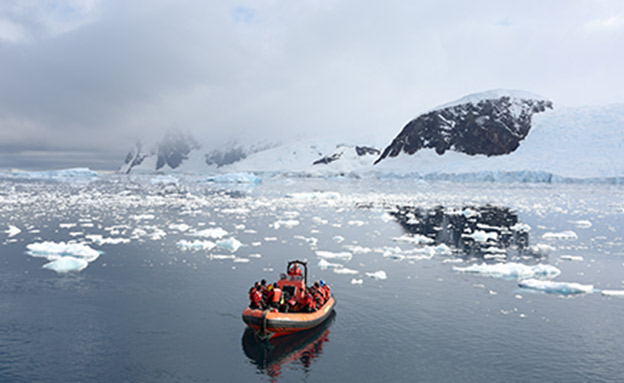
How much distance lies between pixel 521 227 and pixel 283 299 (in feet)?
81.7

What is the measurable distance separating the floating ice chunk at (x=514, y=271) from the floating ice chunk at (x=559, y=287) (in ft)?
5.29

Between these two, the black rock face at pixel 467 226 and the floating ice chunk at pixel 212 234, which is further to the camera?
the floating ice chunk at pixel 212 234

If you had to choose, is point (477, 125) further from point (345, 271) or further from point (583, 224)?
point (345, 271)

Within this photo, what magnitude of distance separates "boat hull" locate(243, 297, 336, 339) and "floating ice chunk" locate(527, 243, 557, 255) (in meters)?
15.5

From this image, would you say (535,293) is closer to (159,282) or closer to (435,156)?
(159,282)

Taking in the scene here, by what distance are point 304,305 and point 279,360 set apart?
2.50 meters

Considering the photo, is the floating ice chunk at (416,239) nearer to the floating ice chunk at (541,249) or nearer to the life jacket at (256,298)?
the floating ice chunk at (541,249)

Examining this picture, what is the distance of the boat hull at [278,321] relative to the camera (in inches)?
515

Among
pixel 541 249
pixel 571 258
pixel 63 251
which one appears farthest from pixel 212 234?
pixel 571 258

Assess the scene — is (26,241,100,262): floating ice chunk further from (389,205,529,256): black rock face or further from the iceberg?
(389,205,529,256): black rock face

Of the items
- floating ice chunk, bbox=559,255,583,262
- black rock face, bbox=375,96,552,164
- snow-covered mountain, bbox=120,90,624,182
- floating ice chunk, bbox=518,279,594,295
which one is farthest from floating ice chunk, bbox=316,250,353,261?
black rock face, bbox=375,96,552,164

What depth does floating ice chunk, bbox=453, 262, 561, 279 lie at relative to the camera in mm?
19656

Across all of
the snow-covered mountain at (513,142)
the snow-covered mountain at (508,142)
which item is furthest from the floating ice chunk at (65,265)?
the snow-covered mountain at (513,142)

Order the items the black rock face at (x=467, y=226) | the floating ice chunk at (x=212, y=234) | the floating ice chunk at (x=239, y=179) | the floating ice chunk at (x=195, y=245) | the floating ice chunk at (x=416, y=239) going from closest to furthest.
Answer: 1. the floating ice chunk at (x=195, y=245)
2. the black rock face at (x=467, y=226)
3. the floating ice chunk at (x=416, y=239)
4. the floating ice chunk at (x=212, y=234)
5. the floating ice chunk at (x=239, y=179)
